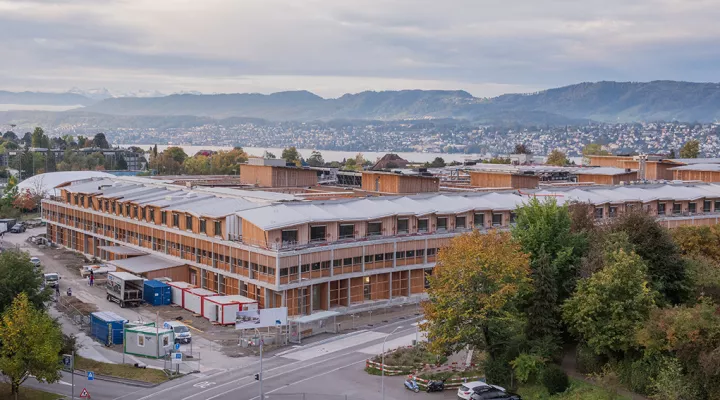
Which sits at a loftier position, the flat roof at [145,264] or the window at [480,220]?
the window at [480,220]

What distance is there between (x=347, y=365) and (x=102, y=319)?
1823 cm

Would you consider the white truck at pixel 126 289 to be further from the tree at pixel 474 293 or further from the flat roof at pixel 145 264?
the tree at pixel 474 293

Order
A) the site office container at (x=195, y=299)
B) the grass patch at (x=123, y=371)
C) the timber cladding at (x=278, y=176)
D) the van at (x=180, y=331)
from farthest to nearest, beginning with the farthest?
the timber cladding at (x=278, y=176), the site office container at (x=195, y=299), the van at (x=180, y=331), the grass patch at (x=123, y=371)

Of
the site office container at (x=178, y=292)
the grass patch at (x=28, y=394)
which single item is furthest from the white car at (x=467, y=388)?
the site office container at (x=178, y=292)

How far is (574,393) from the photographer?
47.6 metres

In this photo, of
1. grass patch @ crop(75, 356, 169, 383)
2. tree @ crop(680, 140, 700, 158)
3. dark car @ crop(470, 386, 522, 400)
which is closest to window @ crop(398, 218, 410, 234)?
dark car @ crop(470, 386, 522, 400)

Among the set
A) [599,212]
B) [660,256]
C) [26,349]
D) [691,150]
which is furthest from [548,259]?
[691,150]

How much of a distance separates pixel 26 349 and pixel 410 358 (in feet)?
76.7

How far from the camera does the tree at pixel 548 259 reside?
51406mm

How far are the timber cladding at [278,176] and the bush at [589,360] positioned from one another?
184ft

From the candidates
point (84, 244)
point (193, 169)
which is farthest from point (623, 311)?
point (193, 169)

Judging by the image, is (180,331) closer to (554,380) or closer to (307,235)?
(307,235)

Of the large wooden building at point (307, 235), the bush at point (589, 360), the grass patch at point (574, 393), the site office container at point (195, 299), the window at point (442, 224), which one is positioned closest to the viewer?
the grass patch at point (574, 393)

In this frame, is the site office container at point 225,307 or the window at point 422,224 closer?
the site office container at point 225,307
